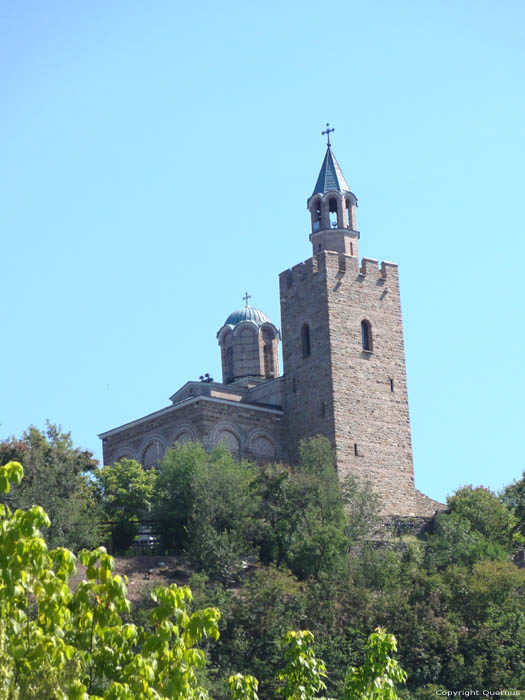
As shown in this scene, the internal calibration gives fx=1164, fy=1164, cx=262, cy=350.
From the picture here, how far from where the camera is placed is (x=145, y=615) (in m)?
Result: 30.1

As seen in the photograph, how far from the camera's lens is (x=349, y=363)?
44.2 meters

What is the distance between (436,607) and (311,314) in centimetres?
1432

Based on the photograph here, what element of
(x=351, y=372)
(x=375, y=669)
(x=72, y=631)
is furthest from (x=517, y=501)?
(x=72, y=631)

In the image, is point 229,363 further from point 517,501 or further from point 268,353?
point 517,501

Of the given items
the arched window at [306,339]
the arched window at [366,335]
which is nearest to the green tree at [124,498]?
the arched window at [306,339]

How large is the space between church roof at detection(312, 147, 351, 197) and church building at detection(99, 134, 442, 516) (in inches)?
2.2

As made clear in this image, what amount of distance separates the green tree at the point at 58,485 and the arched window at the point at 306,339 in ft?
34.1

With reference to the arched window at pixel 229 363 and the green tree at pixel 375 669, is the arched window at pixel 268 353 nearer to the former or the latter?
the arched window at pixel 229 363

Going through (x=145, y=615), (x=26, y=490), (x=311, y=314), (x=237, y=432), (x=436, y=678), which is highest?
(x=311, y=314)

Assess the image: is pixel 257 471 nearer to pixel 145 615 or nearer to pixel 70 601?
pixel 145 615

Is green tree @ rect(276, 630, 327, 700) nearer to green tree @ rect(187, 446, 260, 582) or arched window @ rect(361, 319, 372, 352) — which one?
green tree @ rect(187, 446, 260, 582)

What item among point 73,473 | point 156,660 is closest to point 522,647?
point 73,473

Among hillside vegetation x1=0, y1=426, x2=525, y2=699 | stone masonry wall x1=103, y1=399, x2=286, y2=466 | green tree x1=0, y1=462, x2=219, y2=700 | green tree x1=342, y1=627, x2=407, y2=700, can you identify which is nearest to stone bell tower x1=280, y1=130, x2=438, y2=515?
stone masonry wall x1=103, y1=399, x2=286, y2=466

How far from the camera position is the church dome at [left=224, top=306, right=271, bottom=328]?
53406 millimetres
